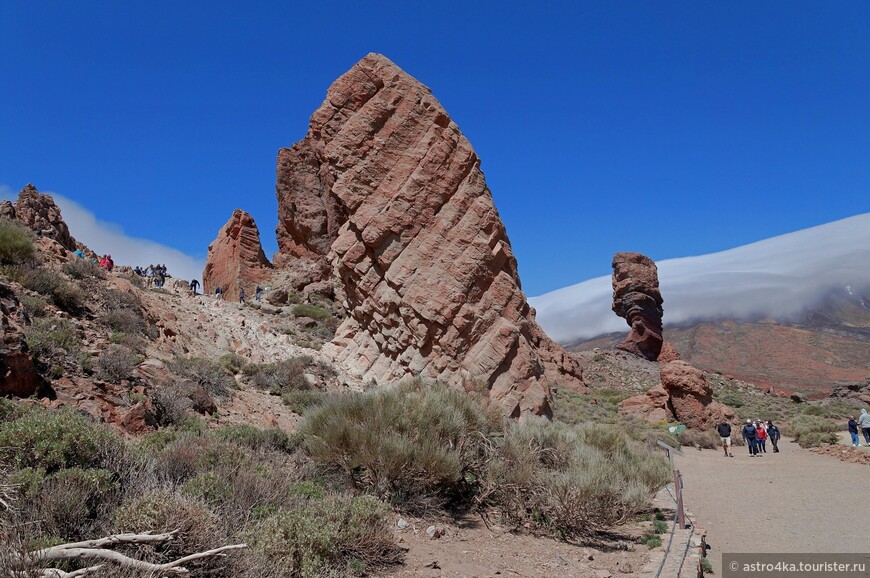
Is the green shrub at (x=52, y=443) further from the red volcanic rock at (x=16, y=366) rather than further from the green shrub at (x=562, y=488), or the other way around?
the green shrub at (x=562, y=488)

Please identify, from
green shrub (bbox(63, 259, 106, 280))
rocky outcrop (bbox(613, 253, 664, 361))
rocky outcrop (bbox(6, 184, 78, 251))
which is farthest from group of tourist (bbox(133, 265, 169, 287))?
rocky outcrop (bbox(613, 253, 664, 361))

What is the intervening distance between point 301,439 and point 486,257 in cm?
853

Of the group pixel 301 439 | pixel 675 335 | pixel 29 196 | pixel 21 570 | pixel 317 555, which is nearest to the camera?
pixel 21 570

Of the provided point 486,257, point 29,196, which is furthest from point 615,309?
point 29,196

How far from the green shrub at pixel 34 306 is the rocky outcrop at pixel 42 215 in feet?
45.4

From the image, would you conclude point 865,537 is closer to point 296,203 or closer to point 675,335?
point 296,203

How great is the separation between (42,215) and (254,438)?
23.9 m

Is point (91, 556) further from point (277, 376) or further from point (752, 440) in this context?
point (752, 440)

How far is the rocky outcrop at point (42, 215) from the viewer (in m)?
23.3

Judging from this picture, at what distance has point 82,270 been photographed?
13922 millimetres

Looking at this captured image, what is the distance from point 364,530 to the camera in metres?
5.18

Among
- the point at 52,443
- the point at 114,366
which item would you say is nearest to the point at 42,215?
the point at 114,366

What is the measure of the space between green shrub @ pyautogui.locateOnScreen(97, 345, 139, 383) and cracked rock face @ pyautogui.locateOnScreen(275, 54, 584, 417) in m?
7.22

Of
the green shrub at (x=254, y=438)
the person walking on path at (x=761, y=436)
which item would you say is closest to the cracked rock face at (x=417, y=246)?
the green shrub at (x=254, y=438)
